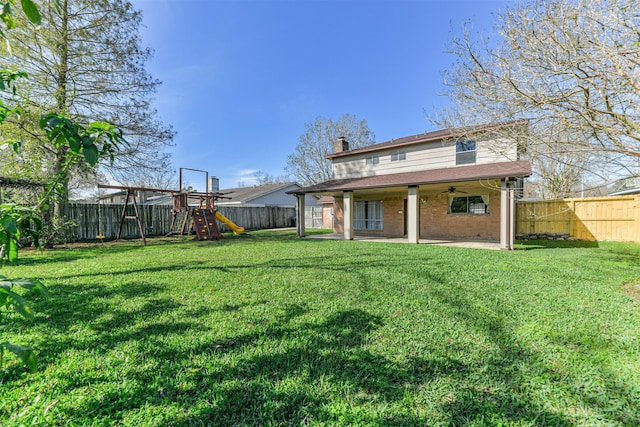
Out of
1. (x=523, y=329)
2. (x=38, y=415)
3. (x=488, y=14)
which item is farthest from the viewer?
(x=488, y=14)

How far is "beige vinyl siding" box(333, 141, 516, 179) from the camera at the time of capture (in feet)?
38.3

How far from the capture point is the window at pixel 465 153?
464 inches

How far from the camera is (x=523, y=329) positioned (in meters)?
3.30

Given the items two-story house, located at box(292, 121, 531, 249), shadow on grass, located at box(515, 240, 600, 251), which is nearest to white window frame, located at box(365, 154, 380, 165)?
two-story house, located at box(292, 121, 531, 249)

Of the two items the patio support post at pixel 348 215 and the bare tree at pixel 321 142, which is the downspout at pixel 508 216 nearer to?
the patio support post at pixel 348 215

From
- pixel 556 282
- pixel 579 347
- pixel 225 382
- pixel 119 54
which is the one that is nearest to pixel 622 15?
pixel 556 282

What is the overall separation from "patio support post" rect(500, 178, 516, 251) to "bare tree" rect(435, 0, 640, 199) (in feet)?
8.99

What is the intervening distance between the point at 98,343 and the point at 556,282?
7.18m

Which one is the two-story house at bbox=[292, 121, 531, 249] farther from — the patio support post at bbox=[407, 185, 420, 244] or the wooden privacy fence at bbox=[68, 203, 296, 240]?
the wooden privacy fence at bbox=[68, 203, 296, 240]

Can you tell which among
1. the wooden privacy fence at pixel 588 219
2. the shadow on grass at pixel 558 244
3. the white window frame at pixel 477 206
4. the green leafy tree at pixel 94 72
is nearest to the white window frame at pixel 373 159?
the white window frame at pixel 477 206

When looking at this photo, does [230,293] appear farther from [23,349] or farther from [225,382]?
[23,349]

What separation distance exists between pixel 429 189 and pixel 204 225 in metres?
11.0

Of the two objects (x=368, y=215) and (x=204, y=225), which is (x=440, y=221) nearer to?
(x=368, y=215)

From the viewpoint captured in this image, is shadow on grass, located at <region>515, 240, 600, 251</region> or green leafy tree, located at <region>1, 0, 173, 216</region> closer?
green leafy tree, located at <region>1, 0, 173, 216</region>
